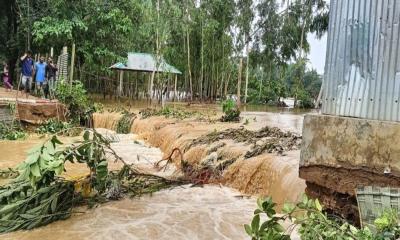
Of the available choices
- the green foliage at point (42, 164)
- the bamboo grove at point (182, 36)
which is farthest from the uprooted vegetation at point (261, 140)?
the bamboo grove at point (182, 36)

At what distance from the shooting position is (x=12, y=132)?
43.3 ft

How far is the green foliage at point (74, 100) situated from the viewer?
15.2 metres

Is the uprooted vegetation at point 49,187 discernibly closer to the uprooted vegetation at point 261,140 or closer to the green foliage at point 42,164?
the green foliage at point 42,164

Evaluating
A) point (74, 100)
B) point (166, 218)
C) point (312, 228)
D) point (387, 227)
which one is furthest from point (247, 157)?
point (74, 100)

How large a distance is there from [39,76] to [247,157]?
35.7ft

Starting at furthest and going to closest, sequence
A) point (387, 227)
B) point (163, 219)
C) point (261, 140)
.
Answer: point (261, 140), point (163, 219), point (387, 227)

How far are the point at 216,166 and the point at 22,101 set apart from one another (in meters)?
8.37

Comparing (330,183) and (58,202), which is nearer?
(330,183)

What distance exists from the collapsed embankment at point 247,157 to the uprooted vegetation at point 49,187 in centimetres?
201

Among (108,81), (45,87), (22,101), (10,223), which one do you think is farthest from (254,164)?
(108,81)

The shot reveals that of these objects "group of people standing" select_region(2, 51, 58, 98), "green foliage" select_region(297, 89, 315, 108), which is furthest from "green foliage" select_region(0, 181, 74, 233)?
"green foliage" select_region(297, 89, 315, 108)

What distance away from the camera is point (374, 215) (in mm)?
3547

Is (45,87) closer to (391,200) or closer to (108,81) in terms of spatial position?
(108,81)

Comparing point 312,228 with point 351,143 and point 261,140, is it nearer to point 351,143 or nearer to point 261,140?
point 351,143
